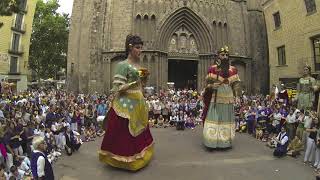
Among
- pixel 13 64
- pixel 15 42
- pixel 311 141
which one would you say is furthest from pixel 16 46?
pixel 311 141

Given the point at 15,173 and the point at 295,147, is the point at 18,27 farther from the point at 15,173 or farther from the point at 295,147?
the point at 295,147

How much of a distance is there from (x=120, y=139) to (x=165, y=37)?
827 inches

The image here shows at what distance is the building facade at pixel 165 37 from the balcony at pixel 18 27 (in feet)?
32.1

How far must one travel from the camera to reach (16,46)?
39.0 meters

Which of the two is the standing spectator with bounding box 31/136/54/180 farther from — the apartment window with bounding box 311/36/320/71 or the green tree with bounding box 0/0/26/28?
the apartment window with bounding box 311/36/320/71

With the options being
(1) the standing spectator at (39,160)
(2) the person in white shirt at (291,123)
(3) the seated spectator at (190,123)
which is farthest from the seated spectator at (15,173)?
(3) the seated spectator at (190,123)

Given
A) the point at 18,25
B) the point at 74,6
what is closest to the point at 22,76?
the point at 18,25

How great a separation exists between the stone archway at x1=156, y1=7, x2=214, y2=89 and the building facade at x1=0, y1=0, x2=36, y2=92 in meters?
15.4

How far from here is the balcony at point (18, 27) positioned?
3809cm

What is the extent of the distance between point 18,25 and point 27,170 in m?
32.0

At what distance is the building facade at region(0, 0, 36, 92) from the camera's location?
37062 mm

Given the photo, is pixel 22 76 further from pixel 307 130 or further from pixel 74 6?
pixel 307 130

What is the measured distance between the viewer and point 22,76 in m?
40.7

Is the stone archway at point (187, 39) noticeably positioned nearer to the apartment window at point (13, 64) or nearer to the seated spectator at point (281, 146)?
the apartment window at point (13, 64)
